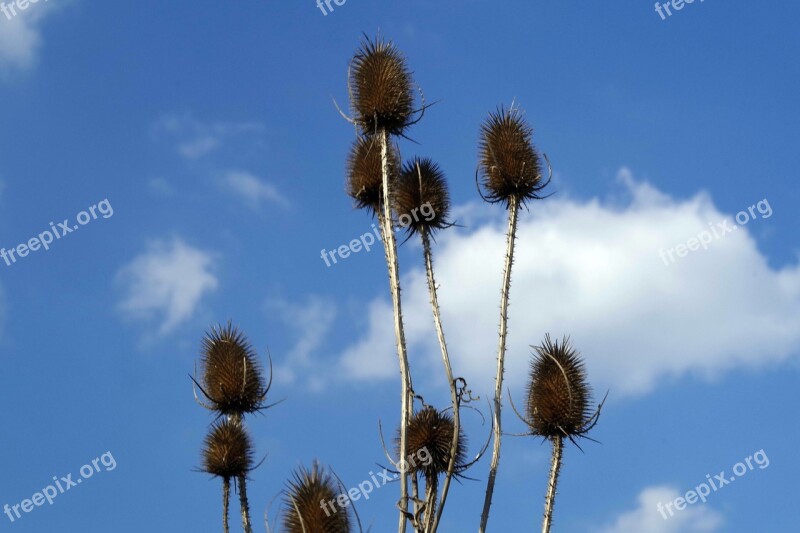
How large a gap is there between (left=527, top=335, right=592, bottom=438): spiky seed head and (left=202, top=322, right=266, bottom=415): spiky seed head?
443 cm

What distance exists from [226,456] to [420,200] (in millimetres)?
4761

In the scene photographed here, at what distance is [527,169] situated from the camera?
16016mm

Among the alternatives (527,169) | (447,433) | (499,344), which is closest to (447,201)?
(527,169)

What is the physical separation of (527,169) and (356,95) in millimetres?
2639

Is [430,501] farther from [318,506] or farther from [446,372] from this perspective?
[318,506]

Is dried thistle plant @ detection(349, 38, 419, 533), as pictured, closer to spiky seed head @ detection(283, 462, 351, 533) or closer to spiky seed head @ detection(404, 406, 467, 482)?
spiky seed head @ detection(404, 406, 467, 482)

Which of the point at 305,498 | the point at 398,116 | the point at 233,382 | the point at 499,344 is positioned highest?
the point at 398,116

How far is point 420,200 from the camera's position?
16016 mm

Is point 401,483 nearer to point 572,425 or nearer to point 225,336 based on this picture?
point 572,425

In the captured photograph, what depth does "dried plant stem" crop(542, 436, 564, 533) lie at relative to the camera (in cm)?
1449

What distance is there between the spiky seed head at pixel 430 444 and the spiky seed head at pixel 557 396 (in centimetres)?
114

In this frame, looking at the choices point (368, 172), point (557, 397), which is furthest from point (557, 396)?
point (368, 172)

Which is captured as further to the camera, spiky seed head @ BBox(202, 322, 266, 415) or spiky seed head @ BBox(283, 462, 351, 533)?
spiky seed head @ BBox(202, 322, 266, 415)

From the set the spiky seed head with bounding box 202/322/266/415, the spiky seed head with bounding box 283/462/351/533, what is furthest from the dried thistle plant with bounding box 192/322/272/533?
the spiky seed head with bounding box 283/462/351/533
